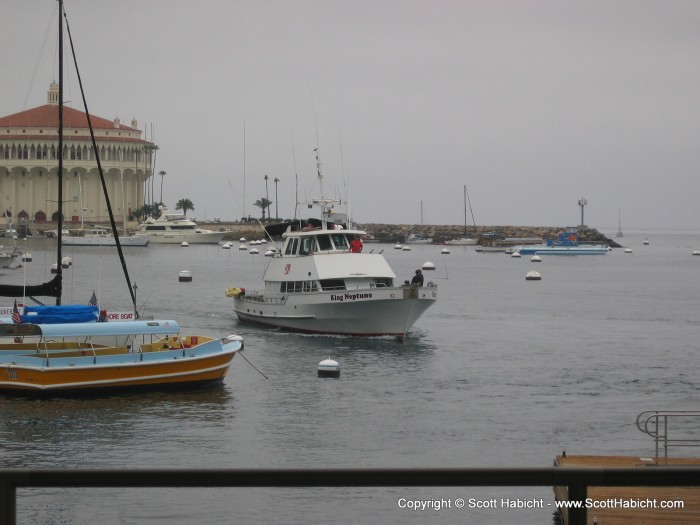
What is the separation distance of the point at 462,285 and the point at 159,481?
289 feet

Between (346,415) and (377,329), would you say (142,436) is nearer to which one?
(346,415)

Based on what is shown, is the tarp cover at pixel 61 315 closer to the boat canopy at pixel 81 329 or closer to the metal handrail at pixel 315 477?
the boat canopy at pixel 81 329

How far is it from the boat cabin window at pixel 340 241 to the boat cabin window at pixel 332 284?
170cm

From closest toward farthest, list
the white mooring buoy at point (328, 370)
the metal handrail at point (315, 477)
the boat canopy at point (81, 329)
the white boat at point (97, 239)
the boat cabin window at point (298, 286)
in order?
the metal handrail at point (315, 477), the boat canopy at point (81, 329), the white mooring buoy at point (328, 370), the boat cabin window at point (298, 286), the white boat at point (97, 239)

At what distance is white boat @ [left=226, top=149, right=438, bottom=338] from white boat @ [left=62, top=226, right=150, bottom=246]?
114 m

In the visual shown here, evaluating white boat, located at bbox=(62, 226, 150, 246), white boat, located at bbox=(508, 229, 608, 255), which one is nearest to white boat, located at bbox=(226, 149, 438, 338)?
white boat, located at bbox=(62, 226, 150, 246)

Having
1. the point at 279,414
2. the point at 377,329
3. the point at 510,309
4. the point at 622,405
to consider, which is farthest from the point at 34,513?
the point at 510,309

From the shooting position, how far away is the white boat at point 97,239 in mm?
158500

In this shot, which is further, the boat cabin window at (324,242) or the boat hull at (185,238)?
the boat hull at (185,238)

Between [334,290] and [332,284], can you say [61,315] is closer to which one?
[334,290]

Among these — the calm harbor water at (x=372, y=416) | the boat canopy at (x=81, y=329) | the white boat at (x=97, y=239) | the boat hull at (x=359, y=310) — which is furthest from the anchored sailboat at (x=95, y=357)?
the white boat at (x=97, y=239)

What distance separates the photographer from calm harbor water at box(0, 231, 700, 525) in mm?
18609

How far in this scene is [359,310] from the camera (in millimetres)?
43844

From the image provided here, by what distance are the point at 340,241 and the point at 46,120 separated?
14374 cm
